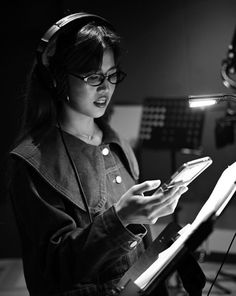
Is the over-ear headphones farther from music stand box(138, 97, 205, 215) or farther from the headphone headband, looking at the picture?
music stand box(138, 97, 205, 215)

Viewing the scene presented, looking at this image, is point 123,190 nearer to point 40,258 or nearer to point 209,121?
point 40,258

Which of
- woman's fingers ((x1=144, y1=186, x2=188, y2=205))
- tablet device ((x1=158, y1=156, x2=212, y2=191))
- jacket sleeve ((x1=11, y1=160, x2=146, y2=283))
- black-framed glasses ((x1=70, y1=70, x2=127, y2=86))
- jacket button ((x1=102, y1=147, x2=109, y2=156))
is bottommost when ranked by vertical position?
jacket sleeve ((x1=11, y1=160, x2=146, y2=283))

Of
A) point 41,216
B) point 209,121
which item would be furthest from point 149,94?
point 41,216

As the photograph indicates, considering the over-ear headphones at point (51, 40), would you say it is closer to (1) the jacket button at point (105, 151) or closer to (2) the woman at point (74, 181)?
(2) the woman at point (74, 181)

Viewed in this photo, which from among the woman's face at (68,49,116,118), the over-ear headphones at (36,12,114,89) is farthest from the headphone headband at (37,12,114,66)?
the woman's face at (68,49,116,118)

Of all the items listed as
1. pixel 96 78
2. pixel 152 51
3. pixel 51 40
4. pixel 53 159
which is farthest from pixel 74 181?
pixel 152 51

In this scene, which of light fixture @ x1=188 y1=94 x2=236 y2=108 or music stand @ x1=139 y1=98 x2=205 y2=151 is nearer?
light fixture @ x1=188 y1=94 x2=236 y2=108

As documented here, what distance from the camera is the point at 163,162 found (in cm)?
454

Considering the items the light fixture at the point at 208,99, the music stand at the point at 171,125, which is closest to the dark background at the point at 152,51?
the music stand at the point at 171,125

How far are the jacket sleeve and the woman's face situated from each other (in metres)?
0.26

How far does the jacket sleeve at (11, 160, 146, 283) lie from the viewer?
1.23 meters

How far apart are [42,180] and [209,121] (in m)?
3.21

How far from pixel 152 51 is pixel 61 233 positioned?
3.41 metres

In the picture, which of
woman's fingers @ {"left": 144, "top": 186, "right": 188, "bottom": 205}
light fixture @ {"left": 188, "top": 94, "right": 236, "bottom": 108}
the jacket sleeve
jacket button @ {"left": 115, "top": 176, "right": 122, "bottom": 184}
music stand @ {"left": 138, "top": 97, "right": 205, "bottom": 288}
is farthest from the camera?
music stand @ {"left": 138, "top": 97, "right": 205, "bottom": 288}
